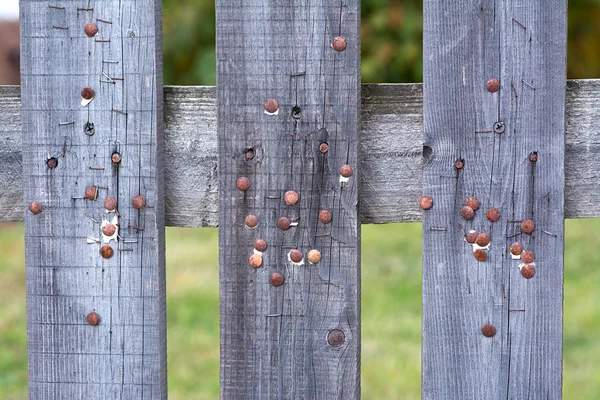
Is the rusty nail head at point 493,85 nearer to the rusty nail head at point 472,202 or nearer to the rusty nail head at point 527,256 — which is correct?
the rusty nail head at point 472,202

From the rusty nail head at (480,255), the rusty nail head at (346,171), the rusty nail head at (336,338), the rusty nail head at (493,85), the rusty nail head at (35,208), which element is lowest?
the rusty nail head at (336,338)

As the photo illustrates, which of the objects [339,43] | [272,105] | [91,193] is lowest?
[91,193]

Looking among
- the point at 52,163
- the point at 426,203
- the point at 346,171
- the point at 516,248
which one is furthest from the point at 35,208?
the point at 516,248

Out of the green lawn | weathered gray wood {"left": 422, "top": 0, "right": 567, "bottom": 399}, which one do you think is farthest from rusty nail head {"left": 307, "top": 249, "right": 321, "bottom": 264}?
the green lawn

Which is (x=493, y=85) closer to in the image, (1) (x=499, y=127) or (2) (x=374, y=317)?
(1) (x=499, y=127)

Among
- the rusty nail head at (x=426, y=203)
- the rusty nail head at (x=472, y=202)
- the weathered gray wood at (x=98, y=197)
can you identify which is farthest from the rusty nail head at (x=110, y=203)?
the rusty nail head at (x=472, y=202)

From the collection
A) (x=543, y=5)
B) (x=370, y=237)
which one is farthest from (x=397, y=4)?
(x=543, y=5)
